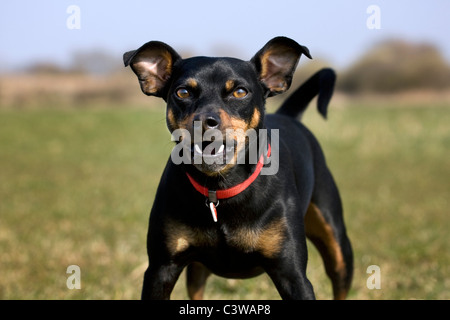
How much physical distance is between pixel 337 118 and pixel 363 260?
21.5m

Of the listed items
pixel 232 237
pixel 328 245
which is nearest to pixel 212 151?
pixel 232 237

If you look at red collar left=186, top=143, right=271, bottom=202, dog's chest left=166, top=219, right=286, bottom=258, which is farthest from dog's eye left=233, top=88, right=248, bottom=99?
dog's chest left=166, top=219, right=286, bottom=258

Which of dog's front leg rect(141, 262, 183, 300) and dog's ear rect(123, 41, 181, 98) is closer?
dog's front leg rect(141, 262, 183, 300)

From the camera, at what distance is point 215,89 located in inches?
147

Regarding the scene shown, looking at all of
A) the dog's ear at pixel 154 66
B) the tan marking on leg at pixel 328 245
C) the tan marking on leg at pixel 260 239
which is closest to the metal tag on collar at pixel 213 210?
the tan marking on leg at pixel 260 239

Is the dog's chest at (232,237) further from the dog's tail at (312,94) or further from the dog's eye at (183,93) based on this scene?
the dog's tail at (312,94)

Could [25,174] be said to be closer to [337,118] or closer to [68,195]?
[68,195]

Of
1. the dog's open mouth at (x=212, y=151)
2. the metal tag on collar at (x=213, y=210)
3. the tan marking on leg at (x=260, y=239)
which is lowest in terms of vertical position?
the tan marking on leg at (x=260, y=239)

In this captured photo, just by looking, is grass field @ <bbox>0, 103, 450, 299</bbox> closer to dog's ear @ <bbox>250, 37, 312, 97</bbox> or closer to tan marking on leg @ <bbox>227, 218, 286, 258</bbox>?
dog's ear @ <bbox>250, 37, 312, 97</bbox>

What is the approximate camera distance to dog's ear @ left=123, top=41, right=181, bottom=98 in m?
4.07

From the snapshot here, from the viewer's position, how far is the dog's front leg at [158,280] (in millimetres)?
3809

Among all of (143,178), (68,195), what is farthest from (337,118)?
(68,195)

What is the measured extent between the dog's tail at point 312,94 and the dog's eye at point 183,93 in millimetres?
1697
